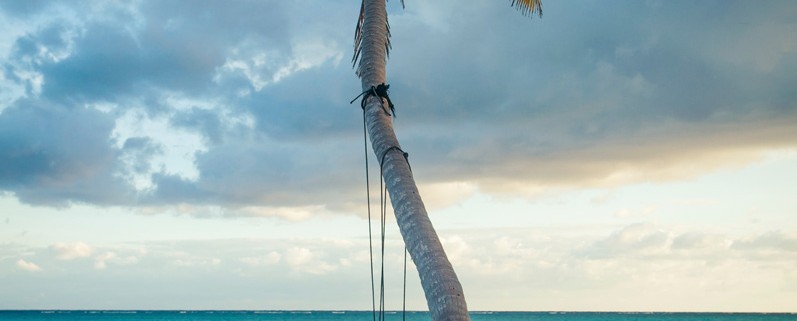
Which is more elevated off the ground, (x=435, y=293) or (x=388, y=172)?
(x=388, y=172)

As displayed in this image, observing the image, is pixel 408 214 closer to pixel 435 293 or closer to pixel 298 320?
pixel 435 293

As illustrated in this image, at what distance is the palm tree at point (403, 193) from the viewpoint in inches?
215

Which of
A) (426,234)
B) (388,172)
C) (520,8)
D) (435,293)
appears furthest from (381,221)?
(520,8)

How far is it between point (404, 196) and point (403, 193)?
0.12ft

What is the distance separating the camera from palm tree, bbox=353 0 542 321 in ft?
17.9

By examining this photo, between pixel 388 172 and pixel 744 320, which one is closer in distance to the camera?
pixel 388 172

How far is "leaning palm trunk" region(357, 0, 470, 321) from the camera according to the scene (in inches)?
215

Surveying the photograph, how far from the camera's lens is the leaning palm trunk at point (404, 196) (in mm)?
5453

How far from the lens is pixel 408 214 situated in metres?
6.04

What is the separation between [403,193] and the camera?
620cm

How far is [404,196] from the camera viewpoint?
6.17 metres

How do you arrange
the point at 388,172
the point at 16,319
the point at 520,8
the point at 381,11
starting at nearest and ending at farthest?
the point at 388,172, the point at 381,11, the point at 520,8, the point at 16,319

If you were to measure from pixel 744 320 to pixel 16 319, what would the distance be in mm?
101743

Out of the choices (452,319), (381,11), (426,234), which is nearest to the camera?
(452,319)
